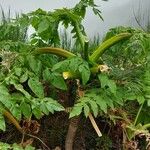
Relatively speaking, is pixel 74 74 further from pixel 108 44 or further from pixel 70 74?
pixel 108 44

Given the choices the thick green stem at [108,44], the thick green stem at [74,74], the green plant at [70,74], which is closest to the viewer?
the green plant at [70,74]

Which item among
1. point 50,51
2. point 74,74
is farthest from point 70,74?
point 50,51

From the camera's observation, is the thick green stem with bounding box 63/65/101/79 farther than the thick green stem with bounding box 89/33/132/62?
No

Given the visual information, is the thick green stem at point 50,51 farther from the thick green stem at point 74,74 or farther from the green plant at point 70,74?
the thick green stem at point 74,74

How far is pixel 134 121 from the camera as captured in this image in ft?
7.04

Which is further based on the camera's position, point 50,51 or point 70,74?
point 50,51

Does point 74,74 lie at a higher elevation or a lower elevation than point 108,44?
lower

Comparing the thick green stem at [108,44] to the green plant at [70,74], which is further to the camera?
the thick green stem at [108,44]

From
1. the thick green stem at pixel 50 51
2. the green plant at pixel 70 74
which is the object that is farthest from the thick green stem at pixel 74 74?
the thick green stem at pixel 50 51

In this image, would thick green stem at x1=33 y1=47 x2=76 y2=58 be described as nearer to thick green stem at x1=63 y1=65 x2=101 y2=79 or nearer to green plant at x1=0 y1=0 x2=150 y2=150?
green plant at x1=0 y1=0 x2=150 y2=150

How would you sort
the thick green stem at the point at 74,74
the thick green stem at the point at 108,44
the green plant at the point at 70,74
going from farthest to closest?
1. the thick green stem at the point at 108,44
2. the thick green stem at the point at 74,74
3. the green plant at the point at 70,74

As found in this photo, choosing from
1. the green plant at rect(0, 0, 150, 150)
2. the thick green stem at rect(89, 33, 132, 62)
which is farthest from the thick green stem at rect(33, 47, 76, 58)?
the thick green stem at rect(89, 33, 132, 62)

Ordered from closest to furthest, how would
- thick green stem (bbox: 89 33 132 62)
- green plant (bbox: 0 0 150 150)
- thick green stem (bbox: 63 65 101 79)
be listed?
green plant (bbox: 0 0 150 150) < thick green stem (bbox: 63 65 101 79) < thick green stem (bbox: 89 33 132 62)

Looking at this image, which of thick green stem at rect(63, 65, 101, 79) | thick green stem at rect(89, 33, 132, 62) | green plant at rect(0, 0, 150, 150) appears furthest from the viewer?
thick green stem at rect(89, 33, 132, 62)
